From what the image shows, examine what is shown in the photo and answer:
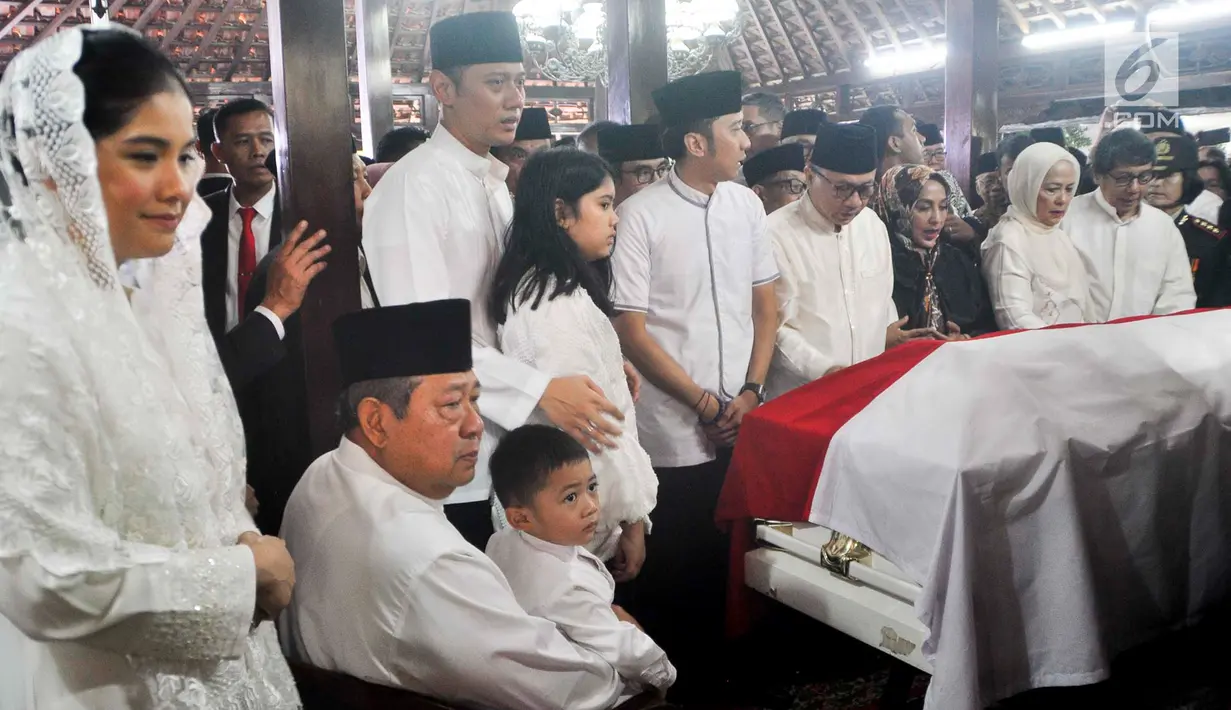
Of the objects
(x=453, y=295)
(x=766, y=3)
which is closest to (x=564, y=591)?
(x=453, y=295)

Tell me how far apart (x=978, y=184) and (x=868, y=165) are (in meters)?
1.61

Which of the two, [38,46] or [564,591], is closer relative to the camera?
[38,46]

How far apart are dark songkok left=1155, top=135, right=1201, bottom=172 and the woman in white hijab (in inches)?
23.7

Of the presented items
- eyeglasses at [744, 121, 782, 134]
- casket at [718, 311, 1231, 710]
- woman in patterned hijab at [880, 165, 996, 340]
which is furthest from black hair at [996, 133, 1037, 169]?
casket at [718, 311, 1231, 710]

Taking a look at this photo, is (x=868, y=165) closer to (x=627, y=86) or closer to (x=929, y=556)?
(x=627, y=86)

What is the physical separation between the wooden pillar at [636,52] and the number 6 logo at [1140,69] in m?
4.02

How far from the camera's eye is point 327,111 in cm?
171

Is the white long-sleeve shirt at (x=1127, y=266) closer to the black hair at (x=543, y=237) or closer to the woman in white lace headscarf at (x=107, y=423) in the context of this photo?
the black hair at (x=543, y=237)

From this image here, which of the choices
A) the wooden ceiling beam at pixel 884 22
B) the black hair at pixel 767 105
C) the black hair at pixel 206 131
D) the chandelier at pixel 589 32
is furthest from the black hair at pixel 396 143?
the wooden ceiling beam at pixel 884 22

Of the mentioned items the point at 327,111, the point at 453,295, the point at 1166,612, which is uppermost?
the point at 327,111

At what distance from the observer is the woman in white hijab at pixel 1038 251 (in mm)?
3111

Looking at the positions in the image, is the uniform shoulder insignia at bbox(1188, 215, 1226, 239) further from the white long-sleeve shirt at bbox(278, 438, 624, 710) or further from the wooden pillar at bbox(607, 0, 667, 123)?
the white long-sleeve shirt at bbox(278, 438, 624, 710)

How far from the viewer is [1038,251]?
10.5ft

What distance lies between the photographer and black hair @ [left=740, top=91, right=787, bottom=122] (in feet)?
12.7
